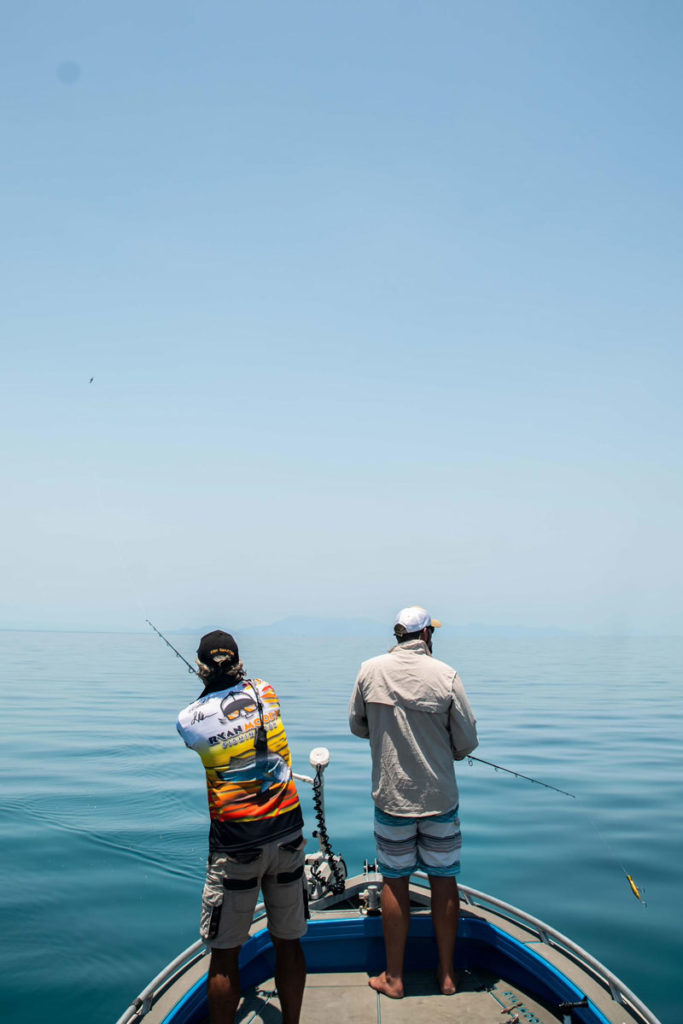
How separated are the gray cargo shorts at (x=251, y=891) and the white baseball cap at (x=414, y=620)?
127 centimetres

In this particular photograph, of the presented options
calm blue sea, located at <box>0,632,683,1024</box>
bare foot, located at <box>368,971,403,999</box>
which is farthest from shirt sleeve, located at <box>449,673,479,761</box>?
calm blue sea, located at <box>0,632,683,1024</box>

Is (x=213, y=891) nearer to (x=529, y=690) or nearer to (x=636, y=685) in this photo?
(x=529, y=690)

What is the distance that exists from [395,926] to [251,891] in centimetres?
113

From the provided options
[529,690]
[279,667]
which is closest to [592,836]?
[529,690]

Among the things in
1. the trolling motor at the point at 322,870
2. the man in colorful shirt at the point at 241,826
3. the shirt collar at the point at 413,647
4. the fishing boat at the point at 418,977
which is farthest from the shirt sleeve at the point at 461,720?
the trolling motor at the point at 322,870

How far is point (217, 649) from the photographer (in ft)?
11.7

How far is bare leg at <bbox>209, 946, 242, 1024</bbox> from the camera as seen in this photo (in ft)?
11.3

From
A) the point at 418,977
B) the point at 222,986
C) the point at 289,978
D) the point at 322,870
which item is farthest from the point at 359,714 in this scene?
the point at 418,977

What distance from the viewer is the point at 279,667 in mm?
38188

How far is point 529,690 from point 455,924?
23.6 metres

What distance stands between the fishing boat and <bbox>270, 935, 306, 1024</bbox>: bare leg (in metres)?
0.59

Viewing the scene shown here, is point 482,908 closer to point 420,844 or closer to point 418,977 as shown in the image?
point 418,977

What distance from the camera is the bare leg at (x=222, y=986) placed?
344cm

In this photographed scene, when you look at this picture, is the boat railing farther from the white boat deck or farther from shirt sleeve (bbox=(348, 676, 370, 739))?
shirt sleeve (bbox=(348, 676, 370, 739))
